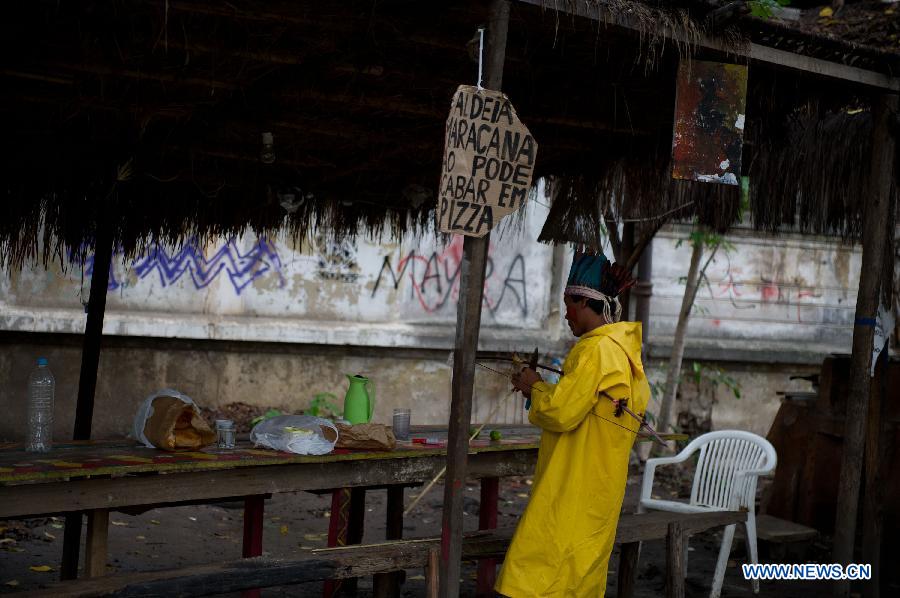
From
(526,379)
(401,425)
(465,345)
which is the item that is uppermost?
(465,345)

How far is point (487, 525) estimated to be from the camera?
605 centimetres

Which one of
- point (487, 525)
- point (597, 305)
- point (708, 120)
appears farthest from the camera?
point (487, 525)

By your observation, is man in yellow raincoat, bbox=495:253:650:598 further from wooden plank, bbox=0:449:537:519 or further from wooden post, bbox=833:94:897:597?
wooden post, bbox=833:94:897:597

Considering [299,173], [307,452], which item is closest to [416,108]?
[299,173]

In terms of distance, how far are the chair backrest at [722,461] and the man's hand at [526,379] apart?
264 centimetres

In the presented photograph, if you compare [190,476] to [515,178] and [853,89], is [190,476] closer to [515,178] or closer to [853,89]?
[515,178]

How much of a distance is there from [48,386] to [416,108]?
7.84 feet

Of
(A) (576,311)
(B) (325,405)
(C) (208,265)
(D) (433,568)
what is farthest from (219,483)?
(C) (208,265)

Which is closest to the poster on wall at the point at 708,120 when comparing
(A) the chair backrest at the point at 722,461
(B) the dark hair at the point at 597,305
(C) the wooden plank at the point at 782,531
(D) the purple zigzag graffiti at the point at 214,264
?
(B) the dark hair at the point at 597,305

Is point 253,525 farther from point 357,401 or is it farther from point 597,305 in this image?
point 597,305

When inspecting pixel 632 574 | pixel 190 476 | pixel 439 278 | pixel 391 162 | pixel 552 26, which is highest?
pixel 552 26

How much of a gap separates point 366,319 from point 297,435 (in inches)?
250

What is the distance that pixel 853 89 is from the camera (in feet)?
16.8

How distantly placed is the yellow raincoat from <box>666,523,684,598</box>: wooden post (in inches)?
51.6
